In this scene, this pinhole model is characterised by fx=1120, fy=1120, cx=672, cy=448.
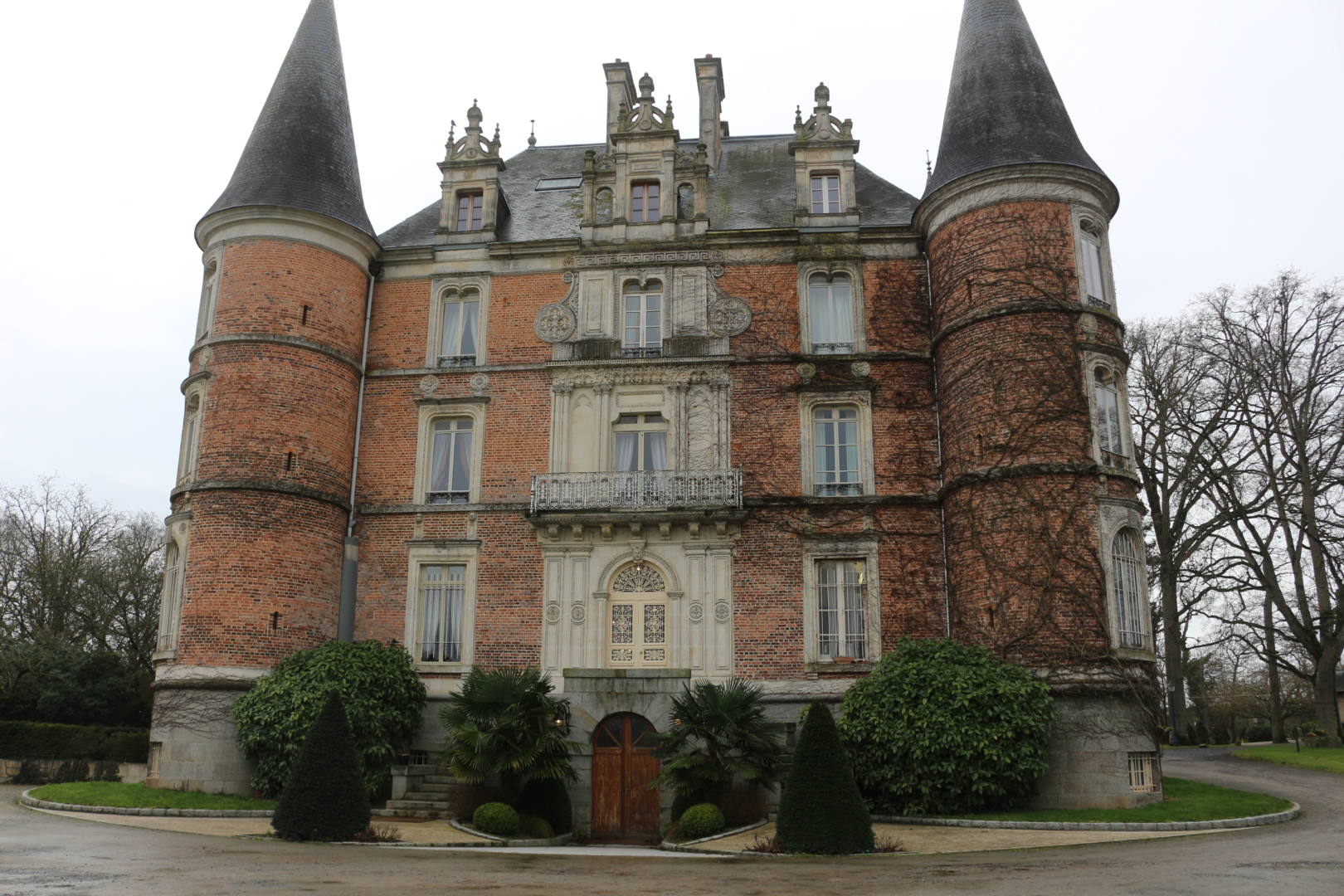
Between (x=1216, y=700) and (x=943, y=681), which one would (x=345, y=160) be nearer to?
(x=943, y=681)

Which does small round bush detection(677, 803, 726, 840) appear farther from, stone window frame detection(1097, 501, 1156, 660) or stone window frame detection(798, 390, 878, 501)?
stone window frame detection(1097, 501, 1156, 660)

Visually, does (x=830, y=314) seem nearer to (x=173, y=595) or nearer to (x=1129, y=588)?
(x=1129, y=588)

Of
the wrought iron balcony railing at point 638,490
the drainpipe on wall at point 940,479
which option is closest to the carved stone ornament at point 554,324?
the wrought iron balcony railing at point 638,490

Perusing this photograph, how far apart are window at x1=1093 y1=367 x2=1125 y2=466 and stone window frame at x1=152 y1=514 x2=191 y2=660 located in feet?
55.7

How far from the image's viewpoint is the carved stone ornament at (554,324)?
23.3 m

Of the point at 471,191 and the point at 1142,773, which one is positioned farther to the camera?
the point at 471,191

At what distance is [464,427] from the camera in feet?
76.0

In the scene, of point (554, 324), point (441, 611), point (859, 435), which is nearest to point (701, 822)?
point (441, 611)

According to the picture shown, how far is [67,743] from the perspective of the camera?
27.9m

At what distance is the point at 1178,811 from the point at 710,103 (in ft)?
60.6

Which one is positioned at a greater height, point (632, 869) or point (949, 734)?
point (949, 734)

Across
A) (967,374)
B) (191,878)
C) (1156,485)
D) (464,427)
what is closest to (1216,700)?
(1156,485)

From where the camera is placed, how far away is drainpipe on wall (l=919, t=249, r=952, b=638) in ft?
68.5

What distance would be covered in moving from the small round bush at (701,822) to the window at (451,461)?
8.25 m
